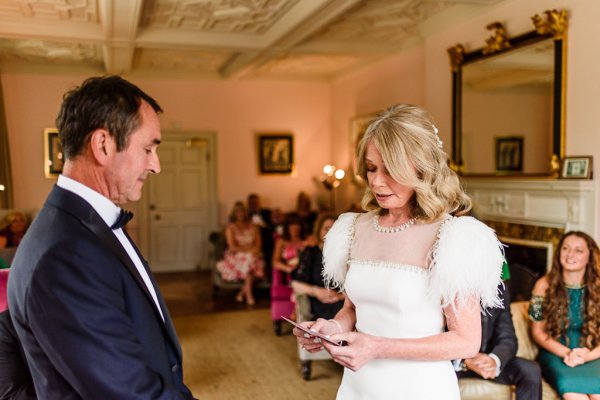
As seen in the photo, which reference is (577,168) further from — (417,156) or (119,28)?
(119,28)

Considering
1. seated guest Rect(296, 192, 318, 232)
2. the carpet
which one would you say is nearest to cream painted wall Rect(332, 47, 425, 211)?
seated guest Rect(296, 192, 318, 232)

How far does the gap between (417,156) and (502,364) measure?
194cm

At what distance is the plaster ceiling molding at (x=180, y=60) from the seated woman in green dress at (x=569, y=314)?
5044 mm

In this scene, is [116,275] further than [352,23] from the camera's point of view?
No

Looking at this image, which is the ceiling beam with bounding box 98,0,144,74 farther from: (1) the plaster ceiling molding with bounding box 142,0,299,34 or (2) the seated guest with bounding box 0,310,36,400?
(2) the seated guest with bounding box 0,310,36,400

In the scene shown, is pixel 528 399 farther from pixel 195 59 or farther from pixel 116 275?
pixel 195 59

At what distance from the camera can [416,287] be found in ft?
4.96

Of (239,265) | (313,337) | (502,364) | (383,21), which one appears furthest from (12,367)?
(239,265)

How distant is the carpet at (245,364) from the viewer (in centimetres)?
393

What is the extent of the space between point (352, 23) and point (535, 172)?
245 centimetres

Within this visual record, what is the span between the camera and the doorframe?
8430 millimetres

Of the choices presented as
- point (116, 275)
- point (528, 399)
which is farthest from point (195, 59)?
point (116, 275)

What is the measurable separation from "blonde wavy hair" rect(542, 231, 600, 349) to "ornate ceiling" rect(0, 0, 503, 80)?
104 inches

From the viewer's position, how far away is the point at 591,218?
4.04 meters
